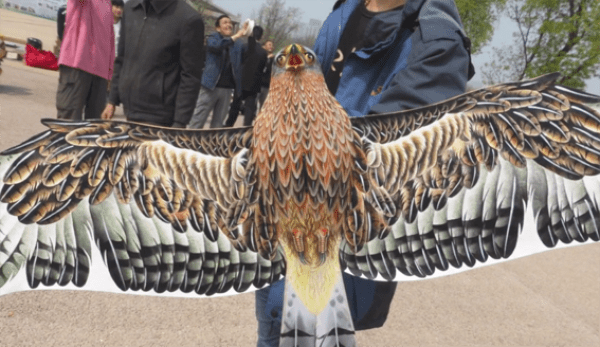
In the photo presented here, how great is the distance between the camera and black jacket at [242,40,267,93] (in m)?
7.22

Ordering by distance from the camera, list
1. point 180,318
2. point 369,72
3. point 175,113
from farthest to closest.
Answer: point 175,113 → point 180,318 → point 369,72

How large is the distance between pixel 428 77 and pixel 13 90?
1094 cm

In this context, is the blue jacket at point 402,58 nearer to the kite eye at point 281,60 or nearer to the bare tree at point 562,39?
the kite eye at point 281,60

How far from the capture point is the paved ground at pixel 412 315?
9.70ft

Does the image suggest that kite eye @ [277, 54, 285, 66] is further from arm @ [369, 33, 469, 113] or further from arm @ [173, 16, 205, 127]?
arm @ [173, 16, 205, 127]

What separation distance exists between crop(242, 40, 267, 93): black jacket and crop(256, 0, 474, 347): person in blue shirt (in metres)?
5.70

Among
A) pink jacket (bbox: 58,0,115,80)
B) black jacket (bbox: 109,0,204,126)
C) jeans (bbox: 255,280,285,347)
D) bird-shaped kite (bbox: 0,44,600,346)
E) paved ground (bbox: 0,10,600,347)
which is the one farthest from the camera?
pink jacket (bbox: 58,0,115,80)

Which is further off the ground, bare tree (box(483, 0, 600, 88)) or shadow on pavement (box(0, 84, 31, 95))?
bare tree (box(483, 0, 600, 88))

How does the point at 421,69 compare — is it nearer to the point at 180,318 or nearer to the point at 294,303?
the point at 294,303

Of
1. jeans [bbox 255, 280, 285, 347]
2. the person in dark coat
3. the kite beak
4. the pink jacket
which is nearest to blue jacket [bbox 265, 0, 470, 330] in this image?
jeans [bbox 255, 280, 285, 347]

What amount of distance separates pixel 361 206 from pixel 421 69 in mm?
412

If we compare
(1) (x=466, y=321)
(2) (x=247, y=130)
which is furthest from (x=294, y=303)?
(1) (x=466, y=321)

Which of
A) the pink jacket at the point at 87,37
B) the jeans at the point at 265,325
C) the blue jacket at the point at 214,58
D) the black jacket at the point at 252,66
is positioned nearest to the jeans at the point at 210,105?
the blue jacket at the point at 214,58

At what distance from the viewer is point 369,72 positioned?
152 centimetres
